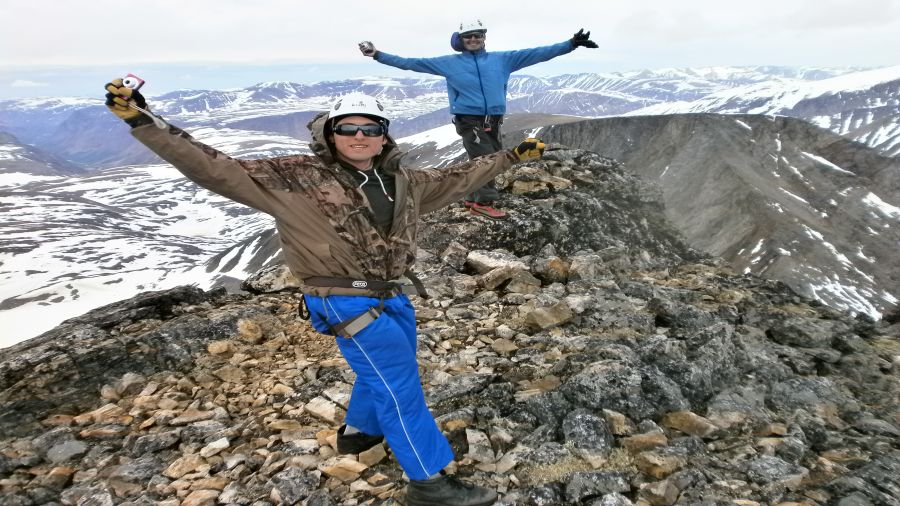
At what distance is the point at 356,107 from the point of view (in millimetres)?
4645

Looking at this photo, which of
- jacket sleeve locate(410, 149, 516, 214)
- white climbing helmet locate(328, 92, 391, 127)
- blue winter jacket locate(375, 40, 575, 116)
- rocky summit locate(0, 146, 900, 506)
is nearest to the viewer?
white climbing helmet locate(328, 92, 391, 127)

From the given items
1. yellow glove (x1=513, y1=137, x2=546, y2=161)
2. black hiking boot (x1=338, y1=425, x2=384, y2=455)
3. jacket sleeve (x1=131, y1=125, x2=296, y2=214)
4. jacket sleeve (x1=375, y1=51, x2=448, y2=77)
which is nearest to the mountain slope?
jacket sleeve (x1=375, y1=51, x2=448, y2=77)

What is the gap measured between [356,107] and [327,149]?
18.6 inches

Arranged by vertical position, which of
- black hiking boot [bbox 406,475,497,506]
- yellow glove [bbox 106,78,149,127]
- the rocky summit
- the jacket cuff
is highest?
yellow glove [bbox 106,78,149,127]

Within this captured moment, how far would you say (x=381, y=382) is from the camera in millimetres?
4680

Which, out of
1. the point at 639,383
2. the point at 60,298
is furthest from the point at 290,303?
the point at 60,298

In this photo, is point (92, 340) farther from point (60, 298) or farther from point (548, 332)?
point (60, 298)

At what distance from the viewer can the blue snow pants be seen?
4.62 metres

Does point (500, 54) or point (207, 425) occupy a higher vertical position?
point (500, 54)

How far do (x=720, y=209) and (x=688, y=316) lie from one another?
126 meters

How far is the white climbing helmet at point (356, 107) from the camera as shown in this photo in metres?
4.62

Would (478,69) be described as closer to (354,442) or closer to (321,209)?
(321,209)

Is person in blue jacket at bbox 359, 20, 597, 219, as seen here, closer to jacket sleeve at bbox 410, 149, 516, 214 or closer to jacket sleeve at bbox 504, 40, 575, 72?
jacket sleeve at bbox 504, 40, 575, 72

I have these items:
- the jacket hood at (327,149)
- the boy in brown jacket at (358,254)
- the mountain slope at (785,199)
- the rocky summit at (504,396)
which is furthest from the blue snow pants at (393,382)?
the mountain slope at (785,199)
